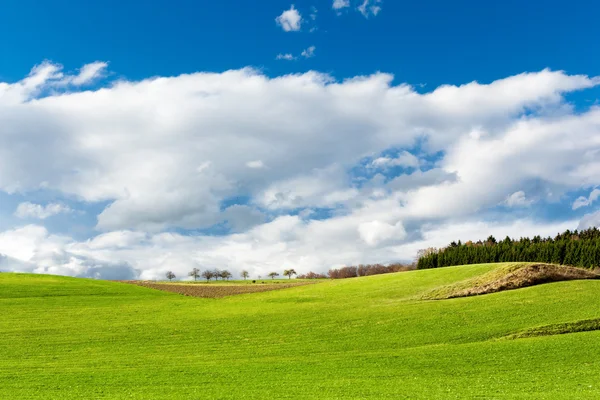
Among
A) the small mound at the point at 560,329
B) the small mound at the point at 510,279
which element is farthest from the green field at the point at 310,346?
the small mound at the point at 510,279

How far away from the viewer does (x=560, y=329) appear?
36.6m

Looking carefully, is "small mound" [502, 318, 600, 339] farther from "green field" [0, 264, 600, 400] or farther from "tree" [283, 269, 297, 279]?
"tree" [283, 269, 297, 279]

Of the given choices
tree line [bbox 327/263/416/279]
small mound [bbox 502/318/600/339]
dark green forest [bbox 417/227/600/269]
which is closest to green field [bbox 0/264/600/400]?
small mound [bbox 502/318/600/339]

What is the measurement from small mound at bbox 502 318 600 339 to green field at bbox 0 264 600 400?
758mm

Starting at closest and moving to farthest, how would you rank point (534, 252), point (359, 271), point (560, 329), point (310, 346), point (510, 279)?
point (310, 346)
point (560, 329)
point (510, 279)
point (534, 252)
point (359, 271)

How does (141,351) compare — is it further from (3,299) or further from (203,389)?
(3,299)

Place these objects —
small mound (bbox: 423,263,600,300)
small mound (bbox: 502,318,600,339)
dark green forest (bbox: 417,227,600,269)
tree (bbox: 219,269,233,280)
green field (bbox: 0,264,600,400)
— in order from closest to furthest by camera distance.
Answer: green field (bbox: 0,264,600,400)
small mound (bbox: 502,318,600,339)
small mound (bbox: 423,263,600,300)
dark green forest (bbox: 417,227,600,269)
tree (bbox: 219,269,233,280)

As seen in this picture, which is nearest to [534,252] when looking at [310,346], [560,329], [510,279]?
[510,279]

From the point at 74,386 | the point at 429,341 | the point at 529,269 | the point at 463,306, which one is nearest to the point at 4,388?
the point at 74,386

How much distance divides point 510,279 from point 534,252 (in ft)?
195

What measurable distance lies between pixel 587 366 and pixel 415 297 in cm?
2736

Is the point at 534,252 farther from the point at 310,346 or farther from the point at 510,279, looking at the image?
the point at 310,346

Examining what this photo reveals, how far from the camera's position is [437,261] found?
131125mm

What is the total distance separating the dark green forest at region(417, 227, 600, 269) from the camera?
93.5 m
